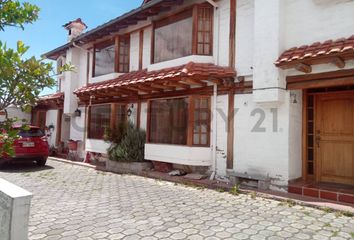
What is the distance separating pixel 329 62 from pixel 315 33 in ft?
3.71

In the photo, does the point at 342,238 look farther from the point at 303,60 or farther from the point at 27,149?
the point at 27,149

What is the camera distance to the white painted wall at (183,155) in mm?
8773

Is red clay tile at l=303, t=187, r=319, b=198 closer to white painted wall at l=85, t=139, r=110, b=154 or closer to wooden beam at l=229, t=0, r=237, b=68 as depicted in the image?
wooden beam at l=229, t=0, r=237, b=68

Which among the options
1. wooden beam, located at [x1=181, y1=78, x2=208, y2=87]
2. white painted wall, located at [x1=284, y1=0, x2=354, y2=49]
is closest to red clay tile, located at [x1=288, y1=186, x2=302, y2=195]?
white painted wall, located at [x1=284, y1=0, x2=354, y2=49]

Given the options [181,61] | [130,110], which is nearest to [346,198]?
[181,61]

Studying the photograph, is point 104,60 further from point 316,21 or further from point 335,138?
point 335,138

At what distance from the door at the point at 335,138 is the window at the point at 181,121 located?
122 inches

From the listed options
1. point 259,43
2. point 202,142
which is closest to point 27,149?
point 202,142

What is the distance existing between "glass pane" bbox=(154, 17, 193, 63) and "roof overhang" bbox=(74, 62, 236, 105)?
68 cm

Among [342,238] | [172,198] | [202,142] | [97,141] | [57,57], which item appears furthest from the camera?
[57,57]

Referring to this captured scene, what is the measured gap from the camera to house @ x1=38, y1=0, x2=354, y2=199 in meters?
6.92

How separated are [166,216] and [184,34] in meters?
6.21

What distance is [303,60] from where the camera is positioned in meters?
6.34

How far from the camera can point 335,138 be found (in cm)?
739
